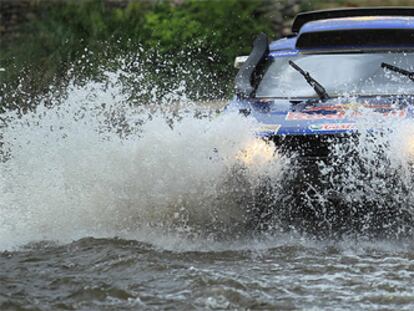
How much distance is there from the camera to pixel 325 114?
7.46 meters

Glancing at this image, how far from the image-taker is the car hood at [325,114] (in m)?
7.14

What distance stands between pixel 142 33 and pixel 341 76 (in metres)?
7.94

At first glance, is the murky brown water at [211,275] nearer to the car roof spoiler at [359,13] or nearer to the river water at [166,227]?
the river water at [166,227]

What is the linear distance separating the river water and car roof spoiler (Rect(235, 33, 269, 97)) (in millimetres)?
408

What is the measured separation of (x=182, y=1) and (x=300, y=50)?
7.67 meters

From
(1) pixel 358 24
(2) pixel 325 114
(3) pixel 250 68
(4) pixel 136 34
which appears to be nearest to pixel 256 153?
(2) pixel 325 114

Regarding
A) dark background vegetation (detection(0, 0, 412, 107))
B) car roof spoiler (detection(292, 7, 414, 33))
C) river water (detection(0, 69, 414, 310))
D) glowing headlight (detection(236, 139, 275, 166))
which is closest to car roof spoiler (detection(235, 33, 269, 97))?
river water (detection(0, 69, 414, 310))

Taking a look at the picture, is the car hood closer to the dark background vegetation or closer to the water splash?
the water splash

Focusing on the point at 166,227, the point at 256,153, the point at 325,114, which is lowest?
the point at 166,227

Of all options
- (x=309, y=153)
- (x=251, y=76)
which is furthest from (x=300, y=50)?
(x=309, y=153)

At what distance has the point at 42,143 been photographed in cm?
859

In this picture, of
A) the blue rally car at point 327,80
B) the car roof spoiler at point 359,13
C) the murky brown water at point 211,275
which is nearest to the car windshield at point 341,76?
the blue rally car at point 327,80

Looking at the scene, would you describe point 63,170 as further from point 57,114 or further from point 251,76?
point 251,76

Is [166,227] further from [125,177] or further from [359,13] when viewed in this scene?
[359,13]
